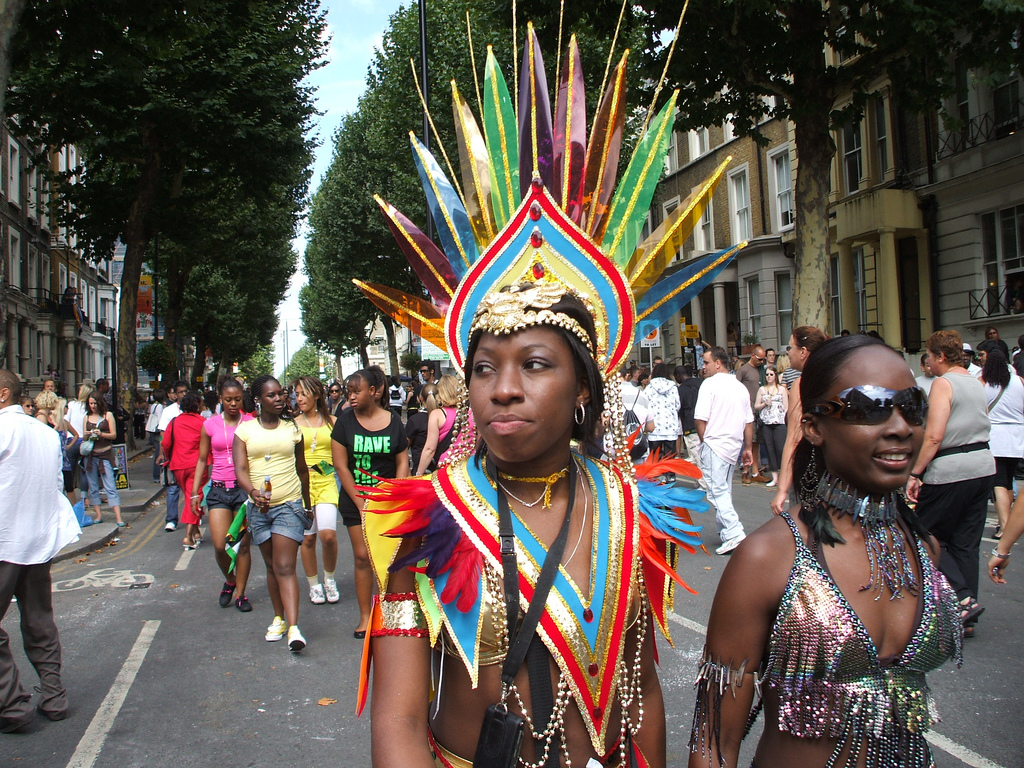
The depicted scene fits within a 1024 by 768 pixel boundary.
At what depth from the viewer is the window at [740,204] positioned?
91.2 ft

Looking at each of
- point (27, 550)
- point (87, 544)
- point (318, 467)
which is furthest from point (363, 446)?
point (87, 544)

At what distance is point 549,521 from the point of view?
1.99m

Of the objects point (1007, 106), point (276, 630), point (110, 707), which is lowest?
point (110, 707)

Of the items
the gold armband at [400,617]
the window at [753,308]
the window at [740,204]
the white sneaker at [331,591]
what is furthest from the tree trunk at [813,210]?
the window at [740,204]

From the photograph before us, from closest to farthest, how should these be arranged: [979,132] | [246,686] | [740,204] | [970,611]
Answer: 1. [246,686]
2. [970,611]
3. [979,132]
4. [740,204]

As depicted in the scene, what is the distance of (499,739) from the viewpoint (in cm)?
173

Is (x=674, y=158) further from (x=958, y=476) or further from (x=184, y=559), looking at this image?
(x=958, y=476)

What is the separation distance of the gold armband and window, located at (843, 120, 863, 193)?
2329 centimetres

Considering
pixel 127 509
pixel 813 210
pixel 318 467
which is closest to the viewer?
pixel 318 467

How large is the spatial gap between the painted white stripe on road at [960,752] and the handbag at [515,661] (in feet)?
8.85

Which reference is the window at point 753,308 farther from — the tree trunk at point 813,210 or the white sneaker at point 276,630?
the white sneaker at point 276,630

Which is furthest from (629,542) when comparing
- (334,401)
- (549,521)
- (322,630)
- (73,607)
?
(334,401)

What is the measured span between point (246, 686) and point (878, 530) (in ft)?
14.4

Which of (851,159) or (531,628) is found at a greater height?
(851,159)
